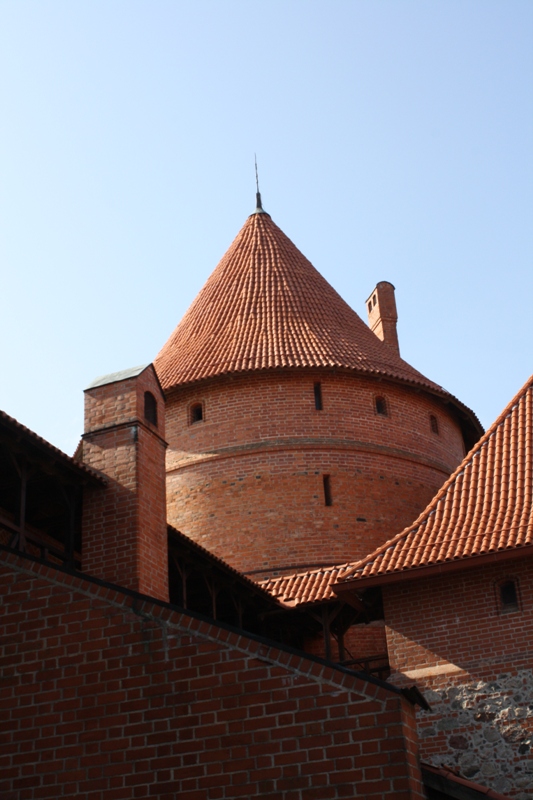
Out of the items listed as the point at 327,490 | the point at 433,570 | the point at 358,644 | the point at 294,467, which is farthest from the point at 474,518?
the point at 294,467

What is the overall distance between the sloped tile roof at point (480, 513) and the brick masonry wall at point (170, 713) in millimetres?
5461

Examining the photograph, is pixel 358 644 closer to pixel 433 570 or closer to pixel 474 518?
pixel 474 518

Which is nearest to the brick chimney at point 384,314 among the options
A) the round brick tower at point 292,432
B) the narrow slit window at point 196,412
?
the round brick tower at point 292,432

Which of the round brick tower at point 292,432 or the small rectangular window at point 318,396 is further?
the small rectangular window at point 318,396

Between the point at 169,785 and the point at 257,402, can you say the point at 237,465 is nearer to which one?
the point at 257,402

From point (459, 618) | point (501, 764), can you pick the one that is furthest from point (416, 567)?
point (501, 764)

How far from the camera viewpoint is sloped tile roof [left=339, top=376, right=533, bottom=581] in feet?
37.4

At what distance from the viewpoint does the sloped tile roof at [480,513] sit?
1141 centimetres

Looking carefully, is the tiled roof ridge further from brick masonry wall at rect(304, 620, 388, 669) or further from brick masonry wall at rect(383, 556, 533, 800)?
brick masonry wall at rect(304, 620, 388, 669)

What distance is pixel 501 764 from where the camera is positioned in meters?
10.5

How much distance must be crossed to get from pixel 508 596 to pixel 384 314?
11130mm

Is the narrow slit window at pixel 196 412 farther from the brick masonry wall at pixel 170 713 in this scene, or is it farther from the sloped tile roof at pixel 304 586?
the brick masonry wall at pixel 170 713

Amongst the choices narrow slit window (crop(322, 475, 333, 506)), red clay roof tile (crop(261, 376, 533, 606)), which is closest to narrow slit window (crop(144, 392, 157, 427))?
red clay roof tile (crop(261, 376, 533, 606))

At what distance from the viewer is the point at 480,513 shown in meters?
12.1
